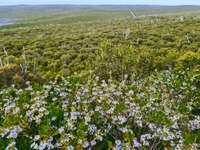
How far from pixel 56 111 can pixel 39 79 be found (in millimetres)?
5616

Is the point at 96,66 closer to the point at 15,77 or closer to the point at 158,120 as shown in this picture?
the point at 15,77

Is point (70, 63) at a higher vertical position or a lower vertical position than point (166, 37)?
lower

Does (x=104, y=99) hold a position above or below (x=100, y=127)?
above

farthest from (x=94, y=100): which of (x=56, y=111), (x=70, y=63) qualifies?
(x=70, y=63)

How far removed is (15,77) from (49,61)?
5056 millimetres

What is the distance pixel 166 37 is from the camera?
18.4 m

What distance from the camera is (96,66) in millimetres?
8219

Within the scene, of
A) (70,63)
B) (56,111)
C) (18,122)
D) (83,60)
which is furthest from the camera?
(83,60)

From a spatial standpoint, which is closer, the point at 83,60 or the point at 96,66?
the point at 96,66

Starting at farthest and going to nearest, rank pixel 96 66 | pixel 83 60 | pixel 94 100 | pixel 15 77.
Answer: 1. pixel 83 60
2. pixel 96 66
3. pixel 15 77
4. pixel 94 100

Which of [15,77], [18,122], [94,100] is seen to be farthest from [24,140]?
[15,77]

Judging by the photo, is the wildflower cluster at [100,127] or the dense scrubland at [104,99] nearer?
the wildflower cluster at [100,127]

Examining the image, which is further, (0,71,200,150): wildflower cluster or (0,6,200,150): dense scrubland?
(0,6,200,150): dense scrubland

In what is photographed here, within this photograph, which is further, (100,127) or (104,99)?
(104,99)
